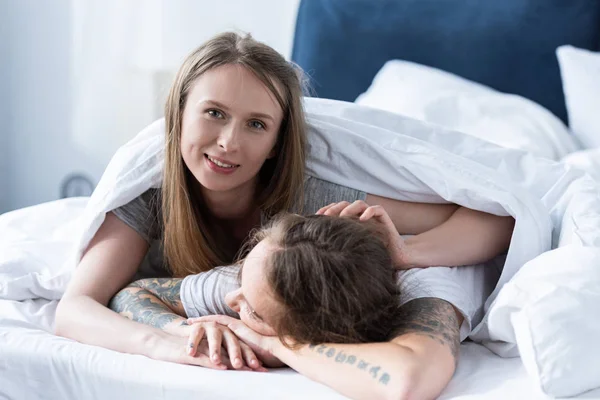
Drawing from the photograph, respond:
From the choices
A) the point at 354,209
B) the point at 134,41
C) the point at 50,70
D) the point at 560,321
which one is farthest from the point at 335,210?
the point at 50,70

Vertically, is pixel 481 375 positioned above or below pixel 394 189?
below

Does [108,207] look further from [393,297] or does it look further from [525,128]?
[525,128]

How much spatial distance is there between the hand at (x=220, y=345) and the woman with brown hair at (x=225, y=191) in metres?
0.21

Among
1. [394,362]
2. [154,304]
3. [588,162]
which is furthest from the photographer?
[588,162]

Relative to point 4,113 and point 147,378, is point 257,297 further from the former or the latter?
point 4,113

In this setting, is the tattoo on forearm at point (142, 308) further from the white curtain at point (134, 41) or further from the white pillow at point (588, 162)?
the white curtain at point (134, 41)

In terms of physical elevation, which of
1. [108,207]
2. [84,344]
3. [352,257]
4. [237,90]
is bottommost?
[84,344]

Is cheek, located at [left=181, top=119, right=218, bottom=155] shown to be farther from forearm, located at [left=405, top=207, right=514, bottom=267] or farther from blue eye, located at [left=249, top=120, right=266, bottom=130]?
forearm, located at [left=405, top=207, right=514, bottom=267]

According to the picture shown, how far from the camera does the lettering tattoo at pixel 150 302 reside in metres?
1.34

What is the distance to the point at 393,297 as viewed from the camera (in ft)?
3.94

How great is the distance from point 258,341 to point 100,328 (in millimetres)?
279

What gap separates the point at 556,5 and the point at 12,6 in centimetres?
202

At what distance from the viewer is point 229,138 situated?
4.71 feet

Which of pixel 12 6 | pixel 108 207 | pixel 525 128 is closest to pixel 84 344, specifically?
pixel 108 207
